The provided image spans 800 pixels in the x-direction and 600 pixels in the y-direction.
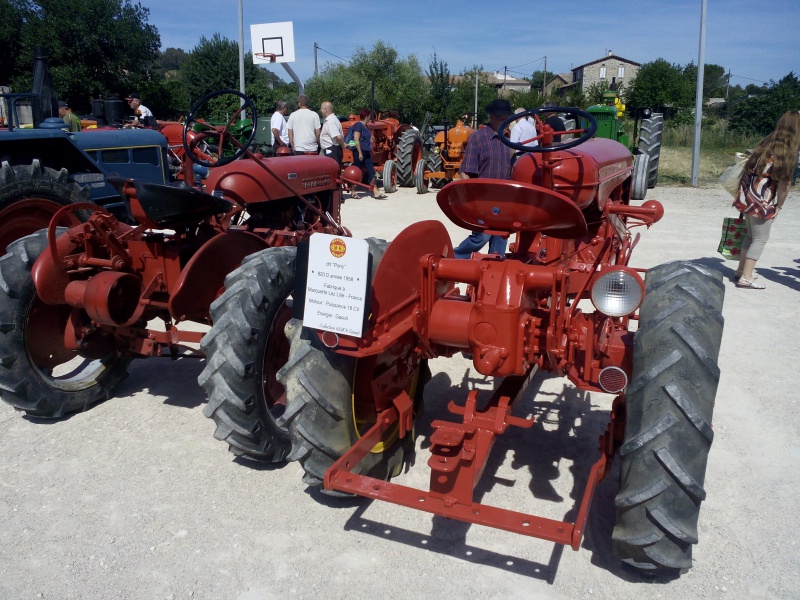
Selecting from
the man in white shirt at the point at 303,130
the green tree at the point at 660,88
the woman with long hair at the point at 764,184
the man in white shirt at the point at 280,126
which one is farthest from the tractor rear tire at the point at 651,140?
the green tree at the point at 660,88

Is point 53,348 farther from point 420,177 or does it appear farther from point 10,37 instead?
point 10,37

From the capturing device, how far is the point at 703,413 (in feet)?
8.29

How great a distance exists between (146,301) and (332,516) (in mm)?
1757

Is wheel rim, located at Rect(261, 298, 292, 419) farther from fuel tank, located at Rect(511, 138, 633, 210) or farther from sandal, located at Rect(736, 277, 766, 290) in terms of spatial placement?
sandal, located at Rect(736, 277, 766, 290)

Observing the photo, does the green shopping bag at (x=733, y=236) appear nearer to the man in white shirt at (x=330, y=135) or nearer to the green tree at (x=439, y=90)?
the man in white shirt at (x=330, y=135)

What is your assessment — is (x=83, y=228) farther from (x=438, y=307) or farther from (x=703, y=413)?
(x=703, y=413)

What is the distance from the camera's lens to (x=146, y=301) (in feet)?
13.2

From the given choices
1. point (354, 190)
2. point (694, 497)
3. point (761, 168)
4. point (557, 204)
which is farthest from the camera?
point (354, 190)

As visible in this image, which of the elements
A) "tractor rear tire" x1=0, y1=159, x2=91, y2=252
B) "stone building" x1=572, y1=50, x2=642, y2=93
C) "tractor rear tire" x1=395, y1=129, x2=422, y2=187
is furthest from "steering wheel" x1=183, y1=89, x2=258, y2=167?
"stone building" x1=572, y1=50, x2=642, y2=93

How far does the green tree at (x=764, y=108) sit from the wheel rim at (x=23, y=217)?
29.9m

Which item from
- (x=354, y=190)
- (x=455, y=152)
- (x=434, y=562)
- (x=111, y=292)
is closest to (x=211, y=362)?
(x=111, y=292)

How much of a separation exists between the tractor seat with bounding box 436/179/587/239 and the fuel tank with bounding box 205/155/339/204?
1855 millimetres

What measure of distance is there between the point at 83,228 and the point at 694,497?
3518 millimetres

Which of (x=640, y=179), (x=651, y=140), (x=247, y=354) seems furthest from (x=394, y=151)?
(x=247, y=354)
